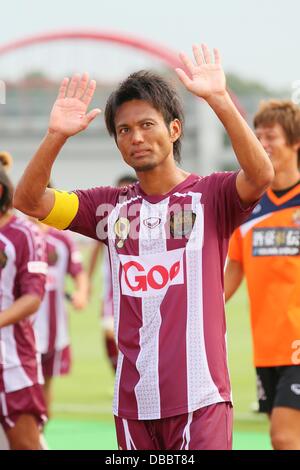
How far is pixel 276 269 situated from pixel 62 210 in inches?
80.3

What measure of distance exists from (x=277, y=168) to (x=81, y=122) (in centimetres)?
233

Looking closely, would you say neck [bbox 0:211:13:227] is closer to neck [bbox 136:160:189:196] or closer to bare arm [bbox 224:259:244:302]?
bare arm [bbox 224:259:244:302]

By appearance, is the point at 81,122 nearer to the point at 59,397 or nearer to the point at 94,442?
the point at 94,442

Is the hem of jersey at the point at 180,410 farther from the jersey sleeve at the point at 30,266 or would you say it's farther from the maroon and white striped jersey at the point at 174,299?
the jersey sleeve at the point at 30,266

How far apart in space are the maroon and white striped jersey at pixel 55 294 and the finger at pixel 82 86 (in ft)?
17.1

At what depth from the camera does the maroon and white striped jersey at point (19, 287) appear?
21.1 feet

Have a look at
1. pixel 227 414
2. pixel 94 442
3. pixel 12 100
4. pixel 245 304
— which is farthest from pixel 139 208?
pixel 12 100

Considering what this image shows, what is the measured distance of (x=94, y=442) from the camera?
9.05 meters

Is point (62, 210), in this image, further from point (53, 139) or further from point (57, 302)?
point (57, 302)

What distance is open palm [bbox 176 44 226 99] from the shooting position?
4367mm

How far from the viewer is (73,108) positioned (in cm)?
470

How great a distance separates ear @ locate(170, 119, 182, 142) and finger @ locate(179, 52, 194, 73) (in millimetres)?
368

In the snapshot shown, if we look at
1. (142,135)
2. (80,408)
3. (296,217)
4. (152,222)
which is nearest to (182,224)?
(152,222)

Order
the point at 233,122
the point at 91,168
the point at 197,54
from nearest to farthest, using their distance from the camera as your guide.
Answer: the point at 233,122 → the point at 197,54 → the point at 91,168
